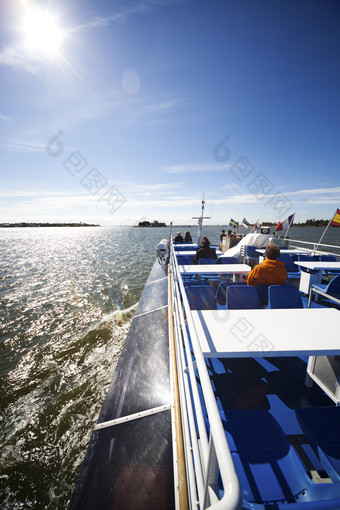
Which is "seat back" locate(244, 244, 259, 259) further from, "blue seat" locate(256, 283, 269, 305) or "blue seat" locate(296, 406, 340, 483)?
"blue seat" locate(296, 406, 340, 483)

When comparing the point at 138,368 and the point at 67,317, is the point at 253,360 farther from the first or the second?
the point at 67,317

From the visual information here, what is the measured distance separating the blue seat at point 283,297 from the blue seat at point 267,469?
6.47 feet

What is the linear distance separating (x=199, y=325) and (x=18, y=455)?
11.5 ft

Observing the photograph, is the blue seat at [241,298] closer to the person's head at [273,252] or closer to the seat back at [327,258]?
the person's head at [273,252]

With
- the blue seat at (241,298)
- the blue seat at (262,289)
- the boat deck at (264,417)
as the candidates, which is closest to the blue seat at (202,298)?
the blue seat at (241,298)

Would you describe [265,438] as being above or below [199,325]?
below

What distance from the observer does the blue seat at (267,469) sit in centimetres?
153

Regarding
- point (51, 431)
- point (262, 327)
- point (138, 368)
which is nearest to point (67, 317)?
point (51, 431)

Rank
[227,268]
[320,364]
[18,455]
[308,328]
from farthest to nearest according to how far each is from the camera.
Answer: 1. [227,268]
2. [18,455]
3. [320,364]
4. [308,328]

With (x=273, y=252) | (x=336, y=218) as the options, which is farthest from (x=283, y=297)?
(x=336, y=218)

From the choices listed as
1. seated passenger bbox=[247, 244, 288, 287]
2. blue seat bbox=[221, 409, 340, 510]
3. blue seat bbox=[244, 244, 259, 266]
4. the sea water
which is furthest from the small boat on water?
blue seat bbox=[244, 244, 259, 266]

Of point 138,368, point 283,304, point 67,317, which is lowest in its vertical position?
point 67,317

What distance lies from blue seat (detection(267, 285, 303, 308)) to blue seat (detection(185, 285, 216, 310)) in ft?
2.95

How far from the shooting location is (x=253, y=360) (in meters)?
3.27
